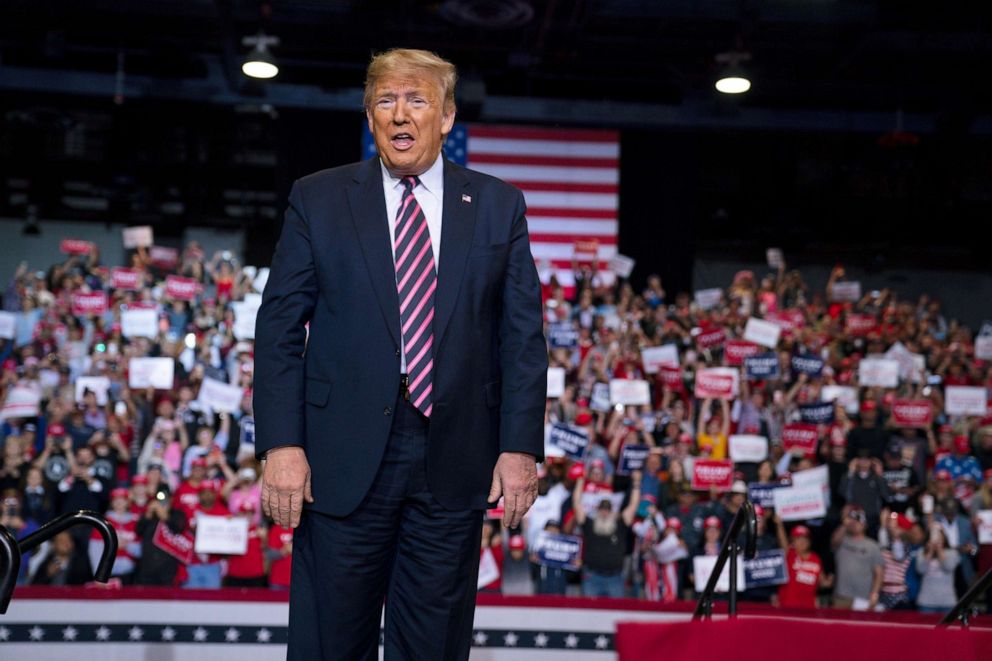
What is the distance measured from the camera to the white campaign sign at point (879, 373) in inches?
446

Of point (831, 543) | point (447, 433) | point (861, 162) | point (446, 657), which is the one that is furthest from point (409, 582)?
point (861, 162)

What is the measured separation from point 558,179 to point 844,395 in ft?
18.6

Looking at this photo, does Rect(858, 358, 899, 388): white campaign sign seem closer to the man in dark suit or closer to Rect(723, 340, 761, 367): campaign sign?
Rect(723, 340, 761, 367): campaign sign

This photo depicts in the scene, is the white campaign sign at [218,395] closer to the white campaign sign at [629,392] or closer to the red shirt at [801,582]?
the white campaign sign at [629,392]

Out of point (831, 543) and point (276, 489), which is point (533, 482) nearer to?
point (276, 489)

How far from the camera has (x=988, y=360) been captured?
1241cm

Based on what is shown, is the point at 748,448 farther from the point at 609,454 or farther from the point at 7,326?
the point at 7,326

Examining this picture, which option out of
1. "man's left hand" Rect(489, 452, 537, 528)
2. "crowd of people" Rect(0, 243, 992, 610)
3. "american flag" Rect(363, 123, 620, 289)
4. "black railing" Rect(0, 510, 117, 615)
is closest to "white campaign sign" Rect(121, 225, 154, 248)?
"crowd of people" Rect(0, 243, 992, 610)

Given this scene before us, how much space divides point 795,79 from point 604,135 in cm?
276

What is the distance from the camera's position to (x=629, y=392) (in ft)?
35.0

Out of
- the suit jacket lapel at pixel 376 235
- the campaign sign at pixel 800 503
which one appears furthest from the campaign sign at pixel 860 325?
the suit jacket lapel at pixel 376 235

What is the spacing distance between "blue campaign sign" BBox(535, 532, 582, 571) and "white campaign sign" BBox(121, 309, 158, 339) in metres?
4.84

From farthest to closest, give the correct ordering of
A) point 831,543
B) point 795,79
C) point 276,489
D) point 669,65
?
point 795,79
point 669,65
point 831,543
point 276,489

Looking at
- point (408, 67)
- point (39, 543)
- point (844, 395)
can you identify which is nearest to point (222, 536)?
point (39, 543)
